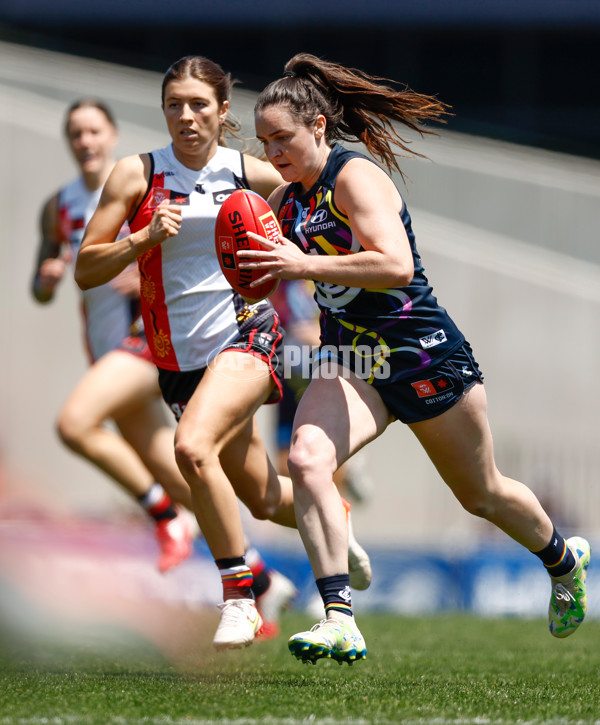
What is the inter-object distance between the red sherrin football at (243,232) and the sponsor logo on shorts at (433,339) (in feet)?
2.01

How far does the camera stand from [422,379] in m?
4.00

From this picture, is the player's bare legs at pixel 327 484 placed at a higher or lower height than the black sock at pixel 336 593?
higher

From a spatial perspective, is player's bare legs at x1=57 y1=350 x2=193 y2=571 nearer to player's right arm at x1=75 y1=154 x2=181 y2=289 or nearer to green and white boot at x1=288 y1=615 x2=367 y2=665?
player's right arm at x1=75 y1=154 x2=181 y2=289

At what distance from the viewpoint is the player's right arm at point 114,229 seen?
4273 millimetres

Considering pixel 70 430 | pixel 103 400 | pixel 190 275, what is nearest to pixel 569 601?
pixel 190 275

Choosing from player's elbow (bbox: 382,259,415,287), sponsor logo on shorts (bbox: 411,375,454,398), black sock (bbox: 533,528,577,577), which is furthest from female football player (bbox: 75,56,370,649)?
black sock (bbox: 533,528,577,577)

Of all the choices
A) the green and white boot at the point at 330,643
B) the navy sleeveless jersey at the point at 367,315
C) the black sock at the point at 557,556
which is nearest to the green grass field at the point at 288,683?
the green and white boot at the point at 330,643

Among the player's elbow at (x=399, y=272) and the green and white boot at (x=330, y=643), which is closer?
the green and white boot at (x=330, y=643)

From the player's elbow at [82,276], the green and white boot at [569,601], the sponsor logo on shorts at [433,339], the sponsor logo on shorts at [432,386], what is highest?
the player's elbow at [82,276]

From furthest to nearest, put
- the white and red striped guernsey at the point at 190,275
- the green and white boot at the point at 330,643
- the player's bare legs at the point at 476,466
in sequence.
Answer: the white and red striped guernsey at the point at 190,275 → the player's bare legs at the point at 476,466 → the green and white boot at the point at 330,643

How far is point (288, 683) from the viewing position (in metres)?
4.02

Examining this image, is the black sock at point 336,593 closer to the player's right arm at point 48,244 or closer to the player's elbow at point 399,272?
the player's elbow at point 399,272

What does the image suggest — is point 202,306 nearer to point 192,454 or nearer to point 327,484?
point 192,454

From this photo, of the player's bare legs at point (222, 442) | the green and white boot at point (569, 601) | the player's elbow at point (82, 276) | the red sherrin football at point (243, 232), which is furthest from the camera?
the green and white boot at point (569, 601)
